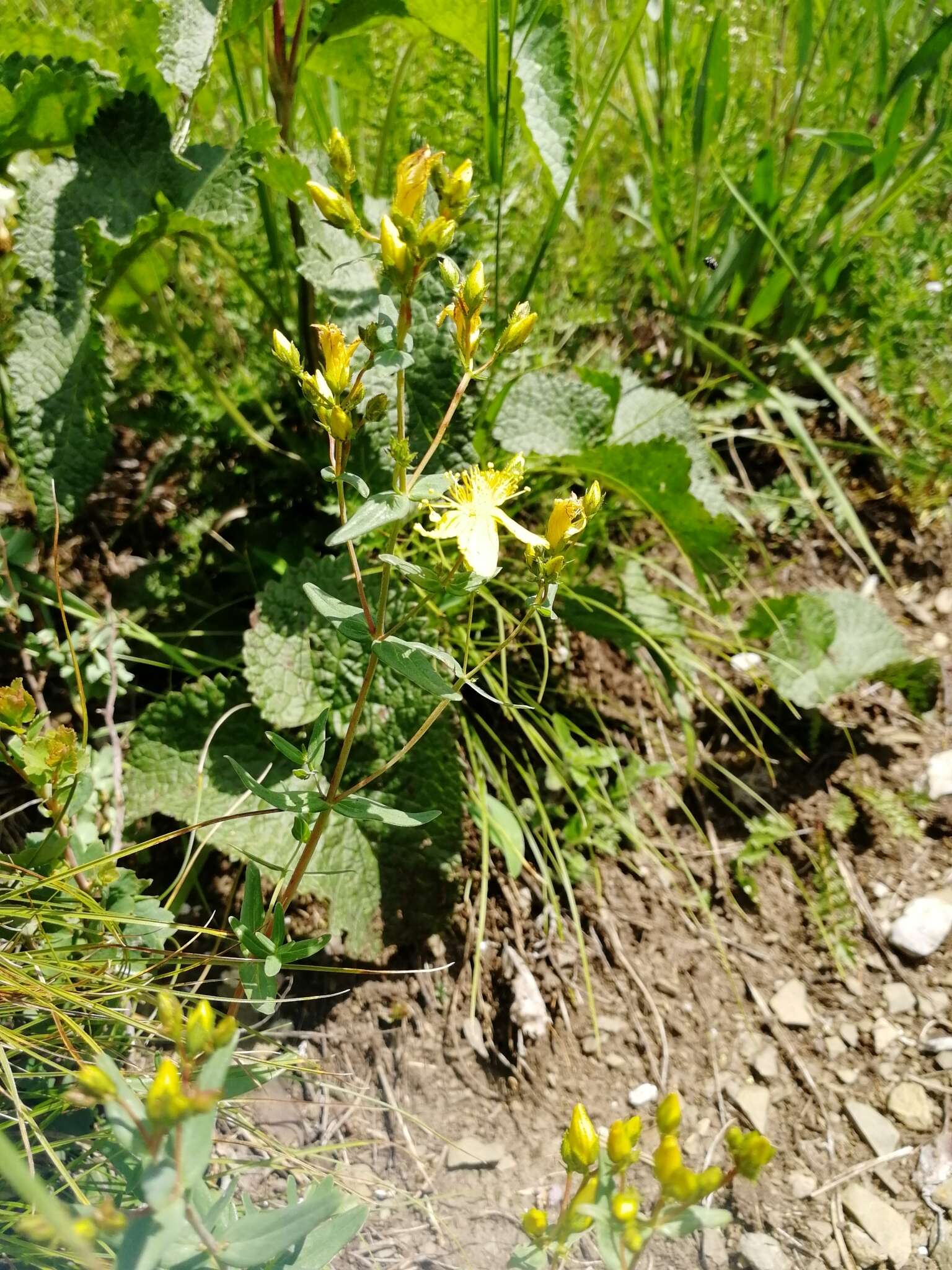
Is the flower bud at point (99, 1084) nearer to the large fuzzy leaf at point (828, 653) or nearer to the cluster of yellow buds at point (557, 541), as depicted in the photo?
the cluster of yellow buds at point (557, 541)

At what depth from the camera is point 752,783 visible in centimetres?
171

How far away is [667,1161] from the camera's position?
750mm

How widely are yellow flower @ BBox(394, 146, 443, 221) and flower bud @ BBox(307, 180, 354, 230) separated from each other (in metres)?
0.08

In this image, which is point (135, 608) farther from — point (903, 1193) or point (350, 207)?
point (903, 1193)

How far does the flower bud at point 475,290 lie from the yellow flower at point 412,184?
2.9 inches

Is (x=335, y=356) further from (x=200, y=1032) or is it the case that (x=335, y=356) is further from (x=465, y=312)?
(x=200, y=1032)

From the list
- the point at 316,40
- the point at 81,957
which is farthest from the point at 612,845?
the point at 316,40

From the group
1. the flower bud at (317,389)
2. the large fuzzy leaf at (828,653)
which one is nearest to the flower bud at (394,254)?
the flower bud at (317,389)

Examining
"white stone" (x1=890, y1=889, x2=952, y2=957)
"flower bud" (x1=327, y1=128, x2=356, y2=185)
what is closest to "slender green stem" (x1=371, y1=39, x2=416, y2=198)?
"flower bud" (x1=327, y1=128, x2=356, y2=185)

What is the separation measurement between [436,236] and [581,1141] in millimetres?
795

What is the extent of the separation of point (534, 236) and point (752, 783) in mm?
1199

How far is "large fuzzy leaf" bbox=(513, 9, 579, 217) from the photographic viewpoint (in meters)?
1.37

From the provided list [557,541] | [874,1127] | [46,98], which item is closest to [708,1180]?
[557,541]

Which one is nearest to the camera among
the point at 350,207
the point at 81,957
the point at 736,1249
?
the point at 350,207
